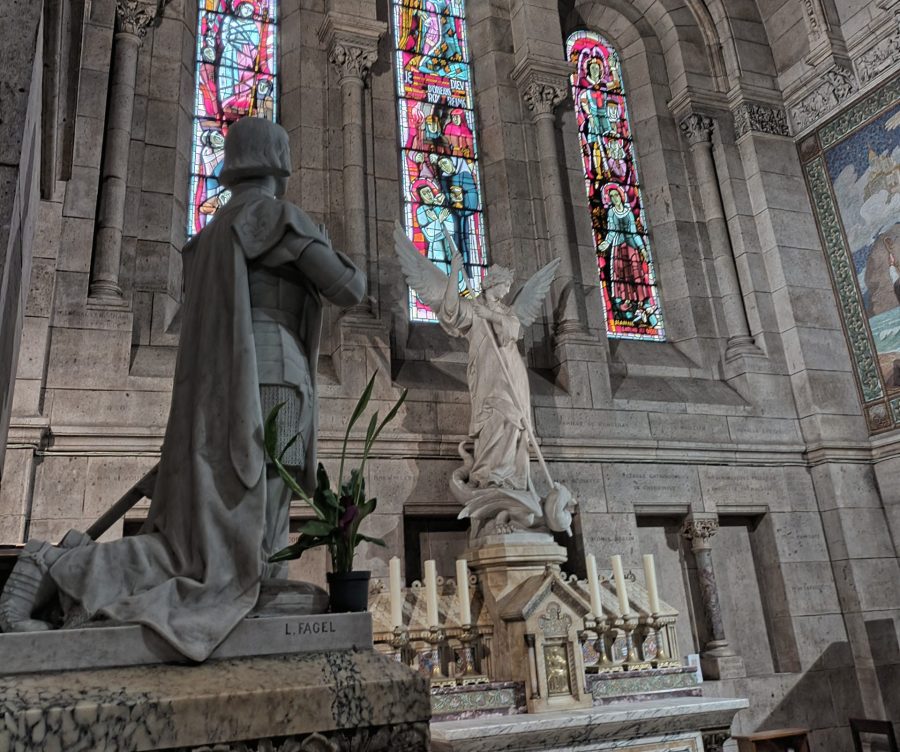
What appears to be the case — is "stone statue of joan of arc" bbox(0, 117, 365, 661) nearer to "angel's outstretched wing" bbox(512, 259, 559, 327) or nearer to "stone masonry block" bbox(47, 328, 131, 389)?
"stone masonry block" bbox(47, 328, 131, 389)

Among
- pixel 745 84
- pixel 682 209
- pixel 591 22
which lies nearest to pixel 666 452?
pixel 682 209

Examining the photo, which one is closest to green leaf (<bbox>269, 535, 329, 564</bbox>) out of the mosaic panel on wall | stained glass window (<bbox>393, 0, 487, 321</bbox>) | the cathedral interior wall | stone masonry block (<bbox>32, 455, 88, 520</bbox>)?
the cathedral interior wall

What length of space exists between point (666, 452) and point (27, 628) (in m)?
6.79

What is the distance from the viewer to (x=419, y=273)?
6.88 meters

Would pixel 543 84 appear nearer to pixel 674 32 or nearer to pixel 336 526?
pixel 674 32

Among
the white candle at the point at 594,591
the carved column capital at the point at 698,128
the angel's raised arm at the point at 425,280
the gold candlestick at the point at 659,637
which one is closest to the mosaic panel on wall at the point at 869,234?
the carved column capital at the point at 698,128

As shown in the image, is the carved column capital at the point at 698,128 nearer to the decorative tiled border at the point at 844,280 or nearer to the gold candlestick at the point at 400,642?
the decorative tiled border at the point at 844,280

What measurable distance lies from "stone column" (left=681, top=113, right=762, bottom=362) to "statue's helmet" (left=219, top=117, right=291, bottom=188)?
7283 millimetres

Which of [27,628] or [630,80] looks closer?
[27,628]

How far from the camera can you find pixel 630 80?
409 inches

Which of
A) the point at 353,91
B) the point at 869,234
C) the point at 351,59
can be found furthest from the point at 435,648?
the point at 869,234

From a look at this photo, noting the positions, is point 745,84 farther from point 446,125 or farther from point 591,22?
point 446,125

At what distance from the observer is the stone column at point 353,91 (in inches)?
299

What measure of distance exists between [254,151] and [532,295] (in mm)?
5176
